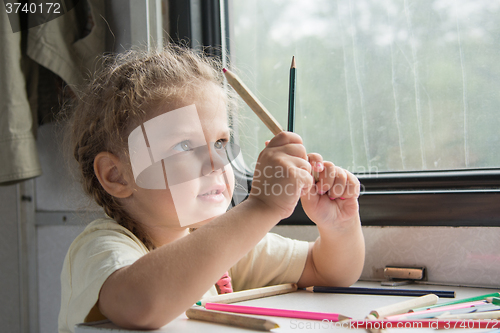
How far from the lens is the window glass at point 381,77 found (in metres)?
0.74

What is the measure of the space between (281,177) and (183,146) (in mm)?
164

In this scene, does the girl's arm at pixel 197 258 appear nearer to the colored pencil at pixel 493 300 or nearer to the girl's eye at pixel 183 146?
the girl's eye at pixel 183 146

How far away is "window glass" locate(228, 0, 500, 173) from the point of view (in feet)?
2.43

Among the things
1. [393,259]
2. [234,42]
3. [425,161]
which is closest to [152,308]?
[393,259]

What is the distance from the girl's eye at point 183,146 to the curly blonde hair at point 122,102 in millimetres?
76

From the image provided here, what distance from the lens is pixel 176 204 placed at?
1.93ft

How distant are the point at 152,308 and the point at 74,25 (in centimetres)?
86

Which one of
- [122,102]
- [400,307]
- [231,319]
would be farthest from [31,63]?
[400,307]

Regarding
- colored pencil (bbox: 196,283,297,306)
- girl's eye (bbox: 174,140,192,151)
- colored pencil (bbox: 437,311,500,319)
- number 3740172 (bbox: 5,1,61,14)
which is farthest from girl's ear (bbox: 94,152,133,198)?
number 3740172 (bbox: 5,1,61,14)

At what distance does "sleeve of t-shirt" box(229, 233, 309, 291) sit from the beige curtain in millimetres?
580

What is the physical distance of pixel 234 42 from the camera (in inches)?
39.4

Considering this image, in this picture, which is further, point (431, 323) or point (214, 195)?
point (214, 195)

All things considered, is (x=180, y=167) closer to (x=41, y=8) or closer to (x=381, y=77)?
(x=381, y=77)

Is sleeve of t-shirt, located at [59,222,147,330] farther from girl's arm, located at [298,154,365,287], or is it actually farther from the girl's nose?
girl's arm, located at [298,154,365,287]
